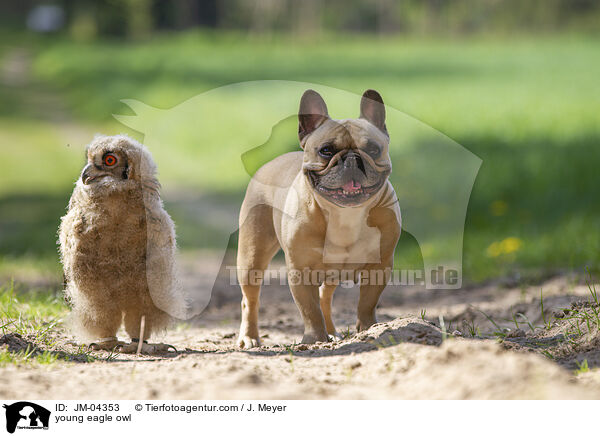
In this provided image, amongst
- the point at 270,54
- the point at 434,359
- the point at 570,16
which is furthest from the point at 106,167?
the point at 570,16

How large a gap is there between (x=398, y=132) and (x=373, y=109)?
5.66 feet

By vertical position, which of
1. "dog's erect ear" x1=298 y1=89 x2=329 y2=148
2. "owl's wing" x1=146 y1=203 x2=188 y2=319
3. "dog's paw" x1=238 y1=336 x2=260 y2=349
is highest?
"dog's erect ear" x1=298 y1=89 x2=329 y2=148

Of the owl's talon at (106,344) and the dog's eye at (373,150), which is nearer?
the dog's eye at (373,150)

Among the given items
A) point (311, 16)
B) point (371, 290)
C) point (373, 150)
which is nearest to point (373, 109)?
point (373, 150)

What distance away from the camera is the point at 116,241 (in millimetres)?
4305

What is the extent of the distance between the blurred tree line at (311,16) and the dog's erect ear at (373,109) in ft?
121

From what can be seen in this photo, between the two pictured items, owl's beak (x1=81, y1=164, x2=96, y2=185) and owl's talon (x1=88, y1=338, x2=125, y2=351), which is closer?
owl's beak (x1=81, y1=164, x2=96, y2=185)

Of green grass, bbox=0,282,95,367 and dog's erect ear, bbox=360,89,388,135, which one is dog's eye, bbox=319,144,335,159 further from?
green grass, bbox=0,282,95,367

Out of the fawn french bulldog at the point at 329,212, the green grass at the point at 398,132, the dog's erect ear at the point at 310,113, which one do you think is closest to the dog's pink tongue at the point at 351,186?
the fawn french bulldog at the point at 329,212

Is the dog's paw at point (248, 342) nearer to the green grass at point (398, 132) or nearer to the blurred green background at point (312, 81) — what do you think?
the green grass at point (398, 132)

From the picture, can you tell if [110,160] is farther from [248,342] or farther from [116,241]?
[248,342]

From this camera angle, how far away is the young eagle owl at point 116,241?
427 cm

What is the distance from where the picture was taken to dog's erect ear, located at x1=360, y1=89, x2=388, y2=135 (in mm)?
4195
